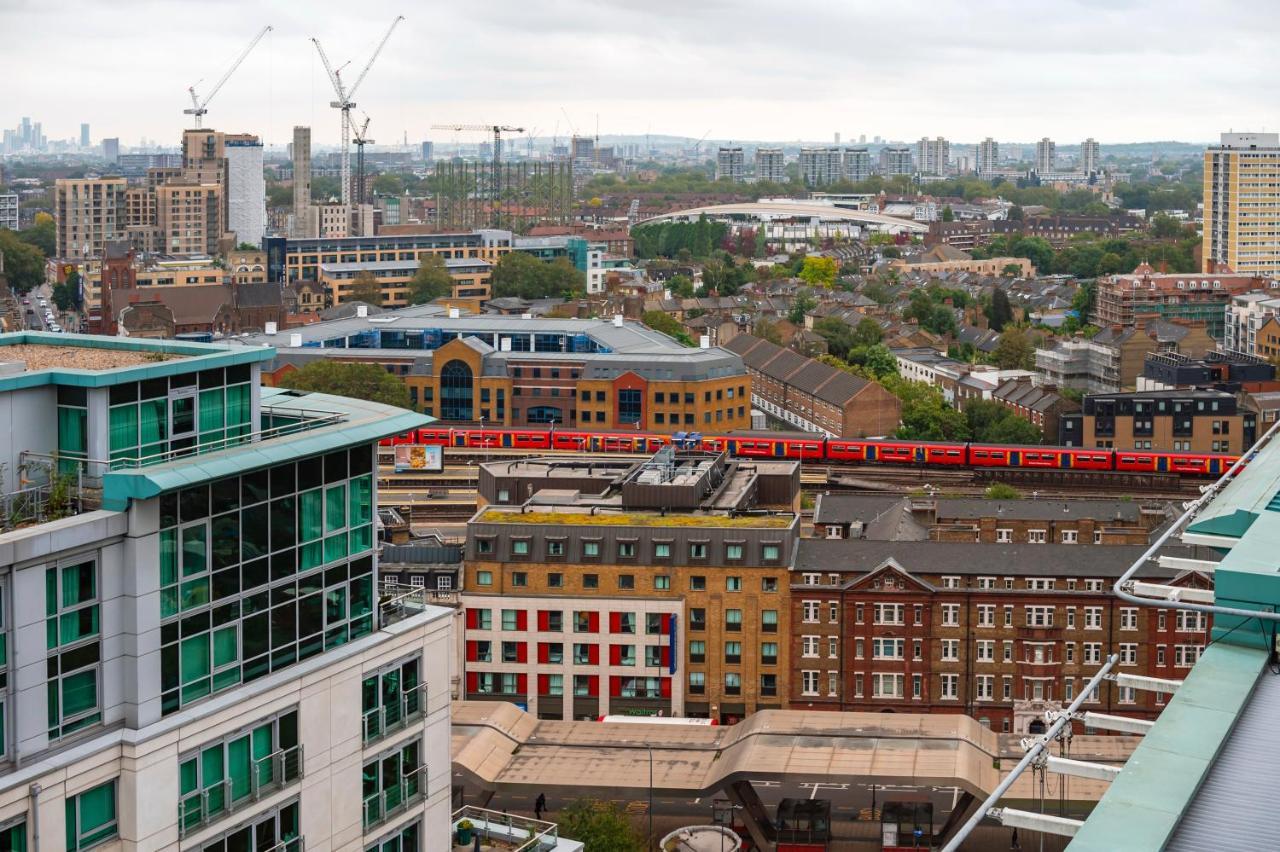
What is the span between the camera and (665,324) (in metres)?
120

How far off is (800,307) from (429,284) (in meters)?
27.9

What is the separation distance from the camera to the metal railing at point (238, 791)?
15664 millimetres

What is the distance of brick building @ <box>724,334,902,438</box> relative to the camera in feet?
297

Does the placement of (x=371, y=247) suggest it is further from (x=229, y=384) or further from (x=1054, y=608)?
(x=229, y=384)

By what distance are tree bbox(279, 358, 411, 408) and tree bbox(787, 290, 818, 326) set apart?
161 feet

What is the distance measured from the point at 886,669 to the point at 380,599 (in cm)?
2900

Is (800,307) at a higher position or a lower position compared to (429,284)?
lower

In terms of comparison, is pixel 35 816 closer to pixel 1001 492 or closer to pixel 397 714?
pixel 397 714

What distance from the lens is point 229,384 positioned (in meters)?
17.1

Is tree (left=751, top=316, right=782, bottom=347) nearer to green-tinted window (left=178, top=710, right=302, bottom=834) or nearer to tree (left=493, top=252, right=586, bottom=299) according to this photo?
tree (left=493, top=252, right=586, bottom=299)

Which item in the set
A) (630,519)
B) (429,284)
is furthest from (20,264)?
(630,519)

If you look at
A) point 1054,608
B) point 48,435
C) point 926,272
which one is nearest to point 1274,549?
point 48,435

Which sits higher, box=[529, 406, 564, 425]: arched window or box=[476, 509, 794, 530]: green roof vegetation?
box=[476, 509, 794, 530]: green roof vegetation

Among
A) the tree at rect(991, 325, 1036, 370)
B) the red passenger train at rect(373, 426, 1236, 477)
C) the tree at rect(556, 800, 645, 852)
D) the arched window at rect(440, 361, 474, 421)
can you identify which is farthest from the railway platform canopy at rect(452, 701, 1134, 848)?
the tree at rect(991, 325, 1036, 370)
